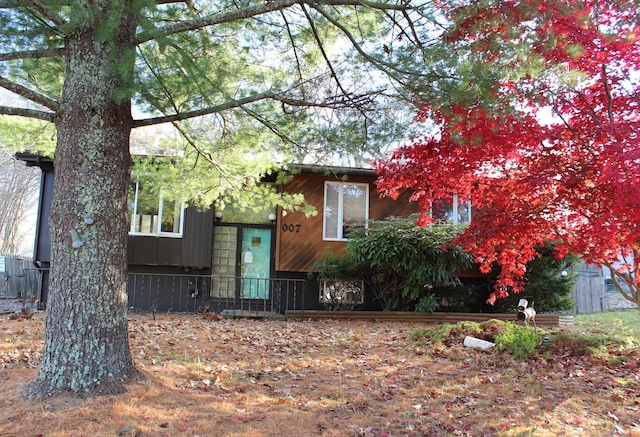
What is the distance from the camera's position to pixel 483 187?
6801 millimetres

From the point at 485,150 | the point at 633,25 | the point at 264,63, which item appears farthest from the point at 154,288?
the point at 633,25

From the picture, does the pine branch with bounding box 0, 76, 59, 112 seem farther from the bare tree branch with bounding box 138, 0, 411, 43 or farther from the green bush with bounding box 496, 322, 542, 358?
the green bush with bounding box 496, 322, 542, 358

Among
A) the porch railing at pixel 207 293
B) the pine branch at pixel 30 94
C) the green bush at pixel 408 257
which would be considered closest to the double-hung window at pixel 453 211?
the green bush at pixel 408 257

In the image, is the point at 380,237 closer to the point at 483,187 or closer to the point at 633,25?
the point at 483,187

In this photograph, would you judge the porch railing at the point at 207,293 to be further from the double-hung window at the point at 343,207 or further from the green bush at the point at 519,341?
the green bush at the point at 519,341

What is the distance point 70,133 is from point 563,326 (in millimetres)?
10866

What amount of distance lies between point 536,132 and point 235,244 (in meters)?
8.99

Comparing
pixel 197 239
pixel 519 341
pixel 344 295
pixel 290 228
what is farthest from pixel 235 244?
pixel 519 341

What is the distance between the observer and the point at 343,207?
1304cm

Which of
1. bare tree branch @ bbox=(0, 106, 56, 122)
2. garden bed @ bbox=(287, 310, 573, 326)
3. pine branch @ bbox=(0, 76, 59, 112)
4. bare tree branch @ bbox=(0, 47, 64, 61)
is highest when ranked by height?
bare tree branch @ bbox=(0, 47, 64, 61)

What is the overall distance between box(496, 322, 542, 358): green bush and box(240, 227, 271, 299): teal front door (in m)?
7.43

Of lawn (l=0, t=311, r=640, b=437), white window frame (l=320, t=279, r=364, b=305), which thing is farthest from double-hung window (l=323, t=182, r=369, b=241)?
lawn (l=0, t=311, r=640, b=437)

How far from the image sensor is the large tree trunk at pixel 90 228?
409cm

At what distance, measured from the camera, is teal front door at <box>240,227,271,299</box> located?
42.8ft
